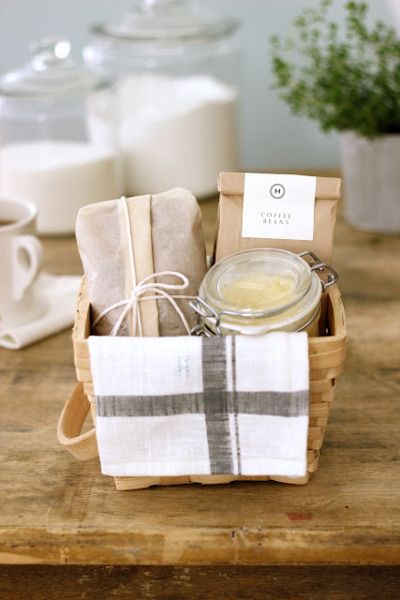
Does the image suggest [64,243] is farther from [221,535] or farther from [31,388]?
[221,535]

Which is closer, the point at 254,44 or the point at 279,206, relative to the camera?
the point at 279,206

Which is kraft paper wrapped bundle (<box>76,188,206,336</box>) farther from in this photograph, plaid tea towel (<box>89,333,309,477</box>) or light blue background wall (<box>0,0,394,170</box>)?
light blue background wall (<box>0,0,394,170</box>)

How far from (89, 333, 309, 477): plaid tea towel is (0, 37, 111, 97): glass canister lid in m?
0.64

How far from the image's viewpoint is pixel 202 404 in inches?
25.7

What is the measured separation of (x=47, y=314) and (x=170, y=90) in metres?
0.41

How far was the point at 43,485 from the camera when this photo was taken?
0.74 meters

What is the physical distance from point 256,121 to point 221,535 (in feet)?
3.11

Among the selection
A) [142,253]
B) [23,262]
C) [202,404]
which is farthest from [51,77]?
[202,404]

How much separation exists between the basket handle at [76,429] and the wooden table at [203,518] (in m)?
0.03

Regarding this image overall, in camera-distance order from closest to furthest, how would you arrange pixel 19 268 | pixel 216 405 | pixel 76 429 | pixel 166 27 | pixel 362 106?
pixel 216 405 < pixel 76 429 < pixel 19 268 < pixel 362 106 < pixel 166 27

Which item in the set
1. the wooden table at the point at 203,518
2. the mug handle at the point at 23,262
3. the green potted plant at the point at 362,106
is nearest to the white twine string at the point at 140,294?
the wooden table at the point at 203,518

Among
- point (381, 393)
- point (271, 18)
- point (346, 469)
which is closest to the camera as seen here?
point (346, 469)

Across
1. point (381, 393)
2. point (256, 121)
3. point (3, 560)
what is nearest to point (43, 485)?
point (3, 560)

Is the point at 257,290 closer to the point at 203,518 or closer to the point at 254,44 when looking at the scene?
the point at 203,518
